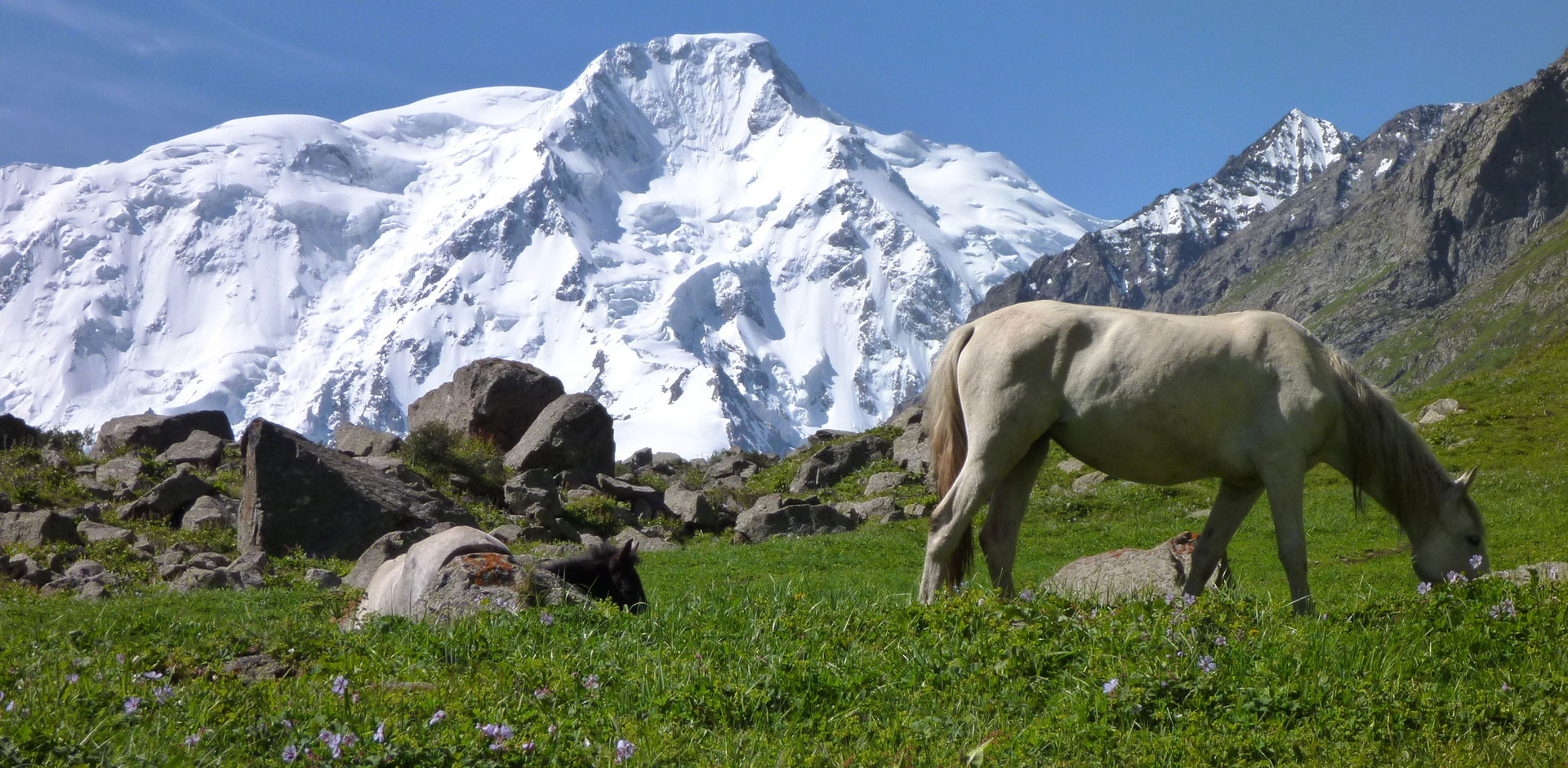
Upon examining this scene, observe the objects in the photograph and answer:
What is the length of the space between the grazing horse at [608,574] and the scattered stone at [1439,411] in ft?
71.9

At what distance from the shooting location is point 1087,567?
12.1 metres

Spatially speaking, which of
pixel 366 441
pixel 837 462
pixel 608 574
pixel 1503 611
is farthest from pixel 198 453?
pixel 1503 611

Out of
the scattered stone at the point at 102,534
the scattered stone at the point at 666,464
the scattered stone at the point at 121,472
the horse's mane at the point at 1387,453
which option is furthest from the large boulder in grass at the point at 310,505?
the scattered stone at the point at 666,464

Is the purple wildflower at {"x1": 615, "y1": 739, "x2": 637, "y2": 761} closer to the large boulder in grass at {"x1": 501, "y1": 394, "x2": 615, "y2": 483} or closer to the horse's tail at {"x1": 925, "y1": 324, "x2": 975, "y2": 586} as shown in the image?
the horse's tail at {"x1": 925, "y1": 324, "x2": 975, "y2": 586}

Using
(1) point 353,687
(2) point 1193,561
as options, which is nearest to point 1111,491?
(2) point 1193,561

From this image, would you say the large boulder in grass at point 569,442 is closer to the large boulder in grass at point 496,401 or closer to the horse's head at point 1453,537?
the large boulder in grass at point 496,401

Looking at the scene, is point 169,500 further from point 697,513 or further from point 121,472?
point 697,513

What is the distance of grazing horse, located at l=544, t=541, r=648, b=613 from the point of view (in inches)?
429

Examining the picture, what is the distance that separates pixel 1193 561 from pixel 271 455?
49.1 feet

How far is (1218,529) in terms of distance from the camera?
952cm

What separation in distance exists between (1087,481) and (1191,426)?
16891 millimetres

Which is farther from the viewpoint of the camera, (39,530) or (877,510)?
(877,510)

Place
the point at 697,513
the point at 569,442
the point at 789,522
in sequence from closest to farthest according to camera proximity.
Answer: the point at 789,522
the point at 697,513
the point at 569,442

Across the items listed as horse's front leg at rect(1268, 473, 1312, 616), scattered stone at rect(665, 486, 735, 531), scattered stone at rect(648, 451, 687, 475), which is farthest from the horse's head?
scattered stone at rect(648, 451, 687, 475)
